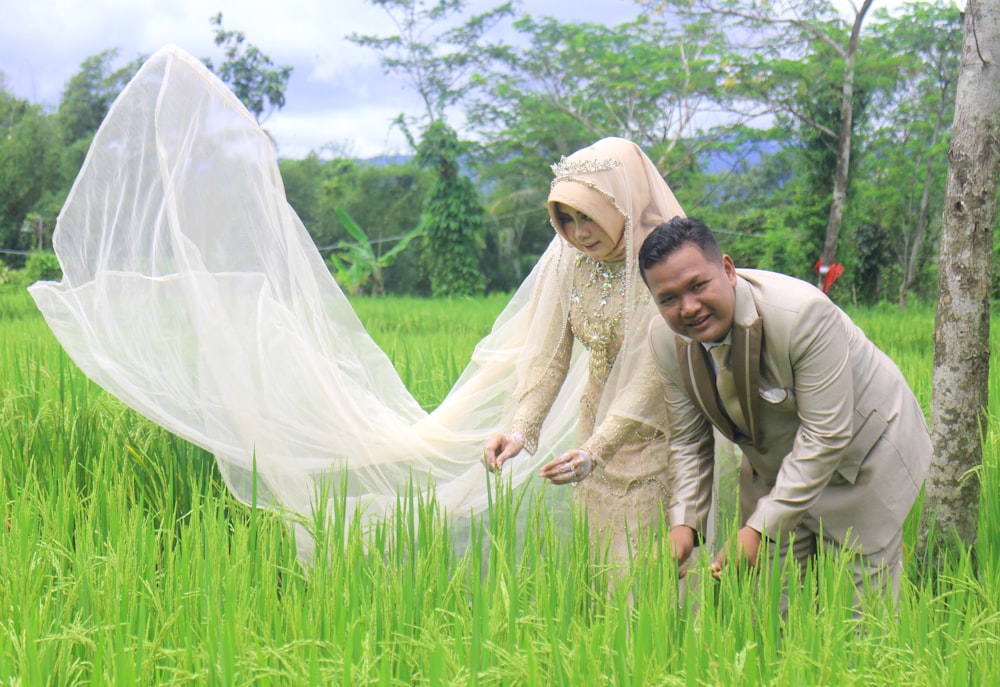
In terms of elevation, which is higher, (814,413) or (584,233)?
(584,233)

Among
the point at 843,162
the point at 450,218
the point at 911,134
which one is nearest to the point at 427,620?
the point at 843,162

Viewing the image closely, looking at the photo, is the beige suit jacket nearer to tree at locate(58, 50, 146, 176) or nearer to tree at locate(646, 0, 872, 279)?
tree at locate(646, 0, 872, 279)

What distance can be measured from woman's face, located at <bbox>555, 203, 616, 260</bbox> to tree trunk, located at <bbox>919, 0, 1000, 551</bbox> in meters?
0.86

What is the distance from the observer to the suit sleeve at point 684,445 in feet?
6.90

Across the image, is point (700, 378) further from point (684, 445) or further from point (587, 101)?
point (587, 101)

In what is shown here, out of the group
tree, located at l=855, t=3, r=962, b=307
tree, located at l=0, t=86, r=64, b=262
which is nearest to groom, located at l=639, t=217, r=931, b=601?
tree, located at l=855, t=3, r=962, b=307

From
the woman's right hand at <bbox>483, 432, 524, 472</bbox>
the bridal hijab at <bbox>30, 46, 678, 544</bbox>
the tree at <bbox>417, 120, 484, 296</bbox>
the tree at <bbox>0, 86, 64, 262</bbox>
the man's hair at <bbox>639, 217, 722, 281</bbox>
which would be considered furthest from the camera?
the tree at <bbox>0, 86, 64, 262</bbox>

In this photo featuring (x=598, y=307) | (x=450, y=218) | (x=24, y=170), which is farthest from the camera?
(x=24, y=170)

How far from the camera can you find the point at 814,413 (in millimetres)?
1948

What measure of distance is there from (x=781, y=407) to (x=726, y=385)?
0.44 feet

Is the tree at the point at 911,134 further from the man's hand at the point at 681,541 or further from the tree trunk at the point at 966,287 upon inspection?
the man's hand at the point at 681,541

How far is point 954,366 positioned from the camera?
252cm

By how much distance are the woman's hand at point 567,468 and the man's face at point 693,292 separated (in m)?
0.42

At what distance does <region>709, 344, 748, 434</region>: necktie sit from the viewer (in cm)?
197
